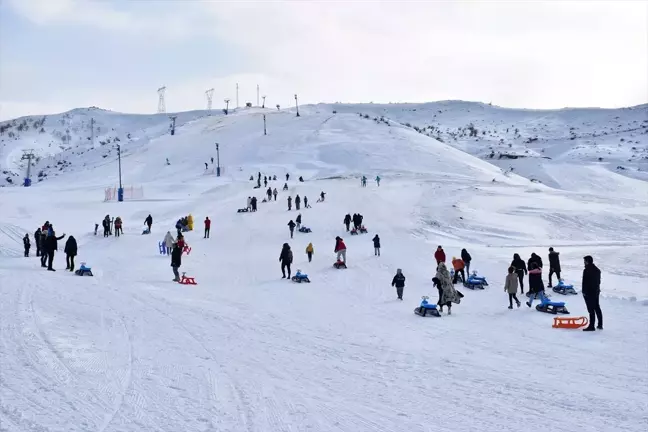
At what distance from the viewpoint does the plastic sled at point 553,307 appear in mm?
14656

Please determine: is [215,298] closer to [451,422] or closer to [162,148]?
[451,422]

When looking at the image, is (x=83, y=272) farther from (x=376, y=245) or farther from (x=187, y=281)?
(x=376, y=245)

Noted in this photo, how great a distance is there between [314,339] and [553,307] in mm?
6226

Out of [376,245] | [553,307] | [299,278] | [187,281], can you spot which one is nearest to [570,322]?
[553,307]

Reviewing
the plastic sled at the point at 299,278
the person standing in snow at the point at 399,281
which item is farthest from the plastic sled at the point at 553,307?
the plastic sled at the point at 299,278

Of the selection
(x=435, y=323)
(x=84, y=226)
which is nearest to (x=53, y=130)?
(x=84, y=226)

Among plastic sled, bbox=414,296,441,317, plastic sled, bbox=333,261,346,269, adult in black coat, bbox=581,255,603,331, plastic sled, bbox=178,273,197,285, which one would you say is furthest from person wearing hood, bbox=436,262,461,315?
plastic sled, bbox=333,261,346,269

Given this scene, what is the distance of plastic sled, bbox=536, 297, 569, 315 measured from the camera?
14.7m

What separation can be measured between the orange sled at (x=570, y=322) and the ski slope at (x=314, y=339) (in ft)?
0.66

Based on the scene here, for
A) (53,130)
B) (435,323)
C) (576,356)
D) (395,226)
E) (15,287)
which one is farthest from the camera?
(53,130)

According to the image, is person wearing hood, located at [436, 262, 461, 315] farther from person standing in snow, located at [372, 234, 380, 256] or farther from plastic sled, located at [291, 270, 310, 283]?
person standing in snow, located at [372, 234, 380, 256]

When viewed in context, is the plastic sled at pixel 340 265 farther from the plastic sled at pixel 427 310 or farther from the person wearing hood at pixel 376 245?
the plastic sled at pixel 427 310

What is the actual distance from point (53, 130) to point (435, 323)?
557 ft

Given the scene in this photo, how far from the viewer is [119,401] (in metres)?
7.32
